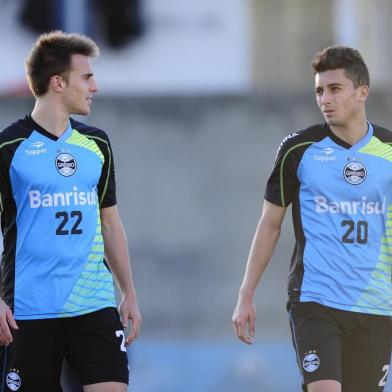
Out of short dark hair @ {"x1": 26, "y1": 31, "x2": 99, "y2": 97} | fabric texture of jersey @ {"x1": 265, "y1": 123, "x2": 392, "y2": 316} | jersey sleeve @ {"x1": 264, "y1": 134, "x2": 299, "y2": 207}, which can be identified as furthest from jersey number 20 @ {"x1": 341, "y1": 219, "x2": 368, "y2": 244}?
short dark hair @ {"x1": 26, "y1": 31, "x2": 99, "y2": 97}

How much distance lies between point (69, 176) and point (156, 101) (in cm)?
773

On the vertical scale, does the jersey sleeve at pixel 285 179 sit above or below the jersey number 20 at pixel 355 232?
above

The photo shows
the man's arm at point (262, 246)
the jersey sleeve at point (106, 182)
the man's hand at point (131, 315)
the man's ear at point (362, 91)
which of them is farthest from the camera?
the man's ear at point (362, 91)

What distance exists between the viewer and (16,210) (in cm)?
722

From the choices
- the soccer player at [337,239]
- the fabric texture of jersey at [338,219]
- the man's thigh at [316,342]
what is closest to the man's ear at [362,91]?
the soccer player at [337,239]

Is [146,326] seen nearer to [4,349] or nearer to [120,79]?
[4,349]

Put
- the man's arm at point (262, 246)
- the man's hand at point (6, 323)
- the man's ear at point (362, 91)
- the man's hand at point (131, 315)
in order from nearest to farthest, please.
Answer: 1. the man's hand at point (6, 323)
2. the man's hand at point (131, 315)
3. the man's arm at point (262, 246)
4. the man's ear at point (362, 91)

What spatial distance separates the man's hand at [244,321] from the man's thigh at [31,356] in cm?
98

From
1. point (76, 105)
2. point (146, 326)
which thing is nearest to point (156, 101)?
point (146, 326)

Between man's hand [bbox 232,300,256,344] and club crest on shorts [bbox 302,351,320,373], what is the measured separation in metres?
0.34

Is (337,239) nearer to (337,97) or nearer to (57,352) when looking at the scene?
(337,97)

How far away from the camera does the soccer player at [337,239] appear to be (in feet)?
24.4

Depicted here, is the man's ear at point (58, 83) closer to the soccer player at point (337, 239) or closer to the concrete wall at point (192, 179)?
the soccer player at point (337, 239)

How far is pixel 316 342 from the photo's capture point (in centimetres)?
733
